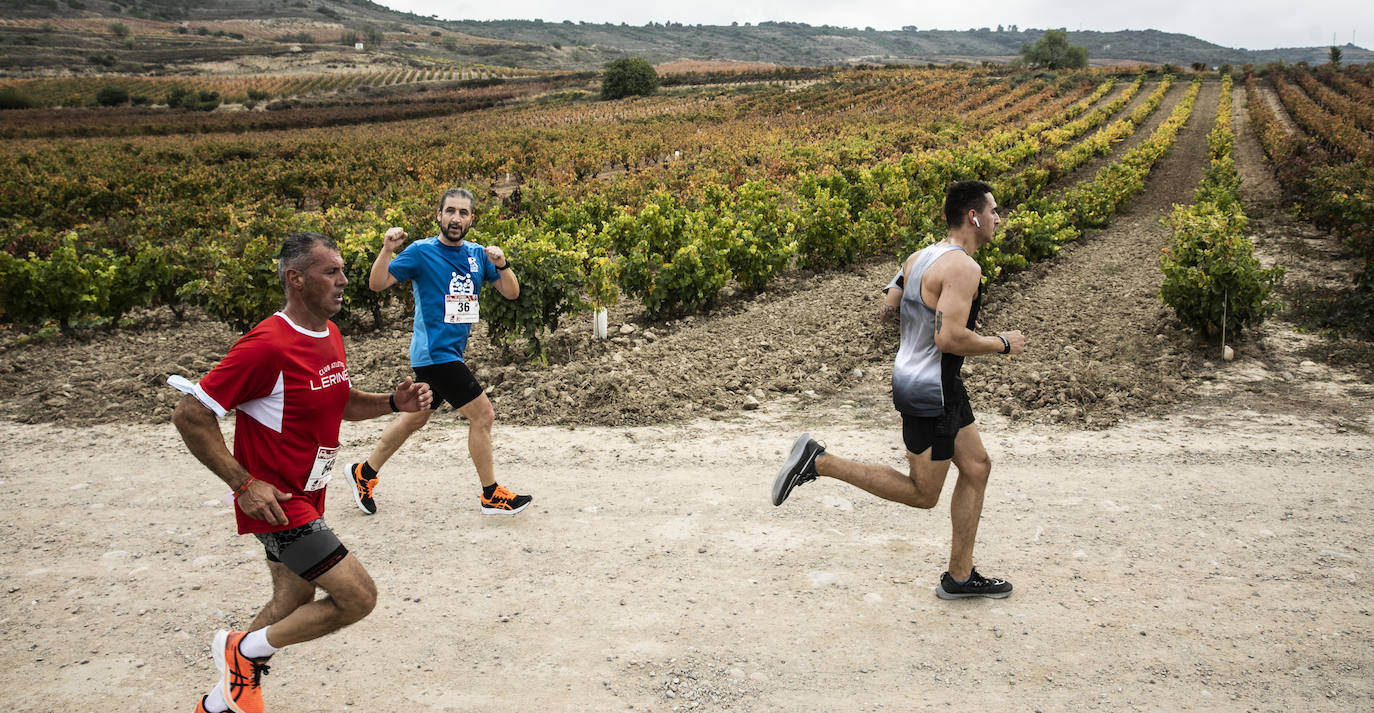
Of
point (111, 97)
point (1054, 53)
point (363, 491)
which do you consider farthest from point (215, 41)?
point (363, 491)

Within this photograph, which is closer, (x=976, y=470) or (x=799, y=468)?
(x=976, y=470)

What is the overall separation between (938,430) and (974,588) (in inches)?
32.5

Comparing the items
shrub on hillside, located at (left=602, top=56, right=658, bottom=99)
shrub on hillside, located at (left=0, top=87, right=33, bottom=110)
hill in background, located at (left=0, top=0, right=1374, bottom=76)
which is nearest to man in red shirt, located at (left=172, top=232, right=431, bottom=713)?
shrub on hillside, located at (left=602, top=56, right=658, bottom=99)

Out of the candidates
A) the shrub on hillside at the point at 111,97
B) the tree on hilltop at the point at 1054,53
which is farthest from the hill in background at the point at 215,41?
the tree on hilltop at the point at 1054,53

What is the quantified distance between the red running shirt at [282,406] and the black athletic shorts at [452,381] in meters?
1.67

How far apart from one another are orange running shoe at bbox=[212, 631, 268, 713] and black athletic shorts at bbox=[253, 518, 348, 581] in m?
0.37

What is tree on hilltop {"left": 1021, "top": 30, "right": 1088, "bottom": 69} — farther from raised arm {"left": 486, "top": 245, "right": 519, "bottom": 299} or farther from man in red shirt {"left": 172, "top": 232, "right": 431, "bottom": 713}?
man in red shirt {"left": 172, "top": 232, "right": 431, "bottom": 713}

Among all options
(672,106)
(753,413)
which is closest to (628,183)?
(753,413)

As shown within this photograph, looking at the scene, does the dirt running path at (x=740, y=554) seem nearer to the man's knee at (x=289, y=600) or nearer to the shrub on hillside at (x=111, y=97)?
the man's knee at (x=289, y=600)

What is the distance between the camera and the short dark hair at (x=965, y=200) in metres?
3.51

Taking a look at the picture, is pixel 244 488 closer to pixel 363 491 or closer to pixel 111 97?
pixel 363 491

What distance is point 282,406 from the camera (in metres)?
2.73

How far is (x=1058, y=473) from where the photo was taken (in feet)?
17.6

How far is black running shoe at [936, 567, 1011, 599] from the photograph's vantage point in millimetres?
3783
